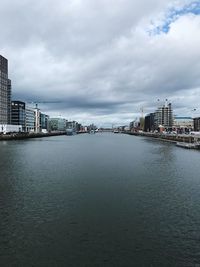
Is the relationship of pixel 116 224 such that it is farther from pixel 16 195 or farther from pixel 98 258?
pixel 16 195

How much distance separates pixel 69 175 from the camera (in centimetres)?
3716

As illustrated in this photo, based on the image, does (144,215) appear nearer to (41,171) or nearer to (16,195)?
(16,195)

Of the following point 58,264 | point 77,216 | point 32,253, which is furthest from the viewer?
point 77,216

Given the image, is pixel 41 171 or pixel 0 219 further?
pixel 41 171

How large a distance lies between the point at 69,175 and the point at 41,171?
17.2 ft

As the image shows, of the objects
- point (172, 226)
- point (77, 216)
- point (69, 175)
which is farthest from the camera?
point (69, 175)

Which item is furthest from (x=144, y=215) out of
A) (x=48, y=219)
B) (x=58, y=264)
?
(x=58, y=264)

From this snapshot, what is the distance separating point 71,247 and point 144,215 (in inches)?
265

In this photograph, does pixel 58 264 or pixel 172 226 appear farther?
pixel 172 226

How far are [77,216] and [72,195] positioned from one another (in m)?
5.98

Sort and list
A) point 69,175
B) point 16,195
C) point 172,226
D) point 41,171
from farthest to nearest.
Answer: point 41,171, point 69,175, point 16,195, point 172,226

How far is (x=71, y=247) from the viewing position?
15367 millimetres

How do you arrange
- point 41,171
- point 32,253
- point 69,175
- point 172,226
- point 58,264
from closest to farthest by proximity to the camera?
1. point 58,264
2. point 32,253
3. point 172,226
4. point 69,175
5. point 41,171

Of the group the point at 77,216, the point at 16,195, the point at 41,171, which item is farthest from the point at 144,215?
the point at 41,171
